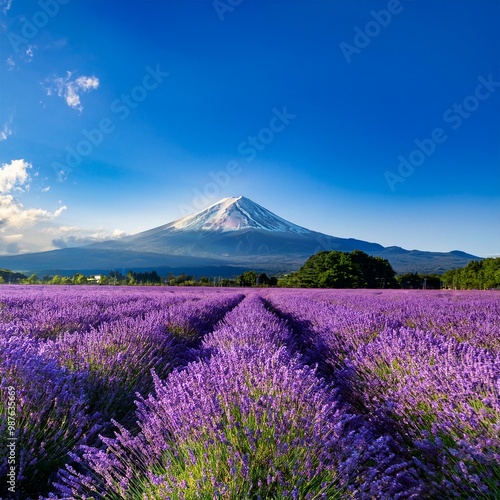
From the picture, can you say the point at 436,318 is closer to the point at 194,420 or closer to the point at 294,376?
the point at 294,376

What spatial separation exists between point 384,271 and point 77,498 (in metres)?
58.0

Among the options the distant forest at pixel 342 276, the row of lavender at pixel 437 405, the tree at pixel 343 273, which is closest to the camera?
the row of lavender at pixel 437 405

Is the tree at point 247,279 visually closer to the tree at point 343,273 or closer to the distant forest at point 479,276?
the tree at point 343,273

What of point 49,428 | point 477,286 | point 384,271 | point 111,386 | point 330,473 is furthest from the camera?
point 384,271

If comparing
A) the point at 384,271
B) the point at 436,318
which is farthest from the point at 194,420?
the point at 384,271

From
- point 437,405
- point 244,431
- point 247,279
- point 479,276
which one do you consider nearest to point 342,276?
point 247,279

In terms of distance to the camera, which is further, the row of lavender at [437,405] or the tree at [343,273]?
the tree at [343,273]

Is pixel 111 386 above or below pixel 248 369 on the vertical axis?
below

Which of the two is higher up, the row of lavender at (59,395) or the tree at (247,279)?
the row of lavender at (59,395)

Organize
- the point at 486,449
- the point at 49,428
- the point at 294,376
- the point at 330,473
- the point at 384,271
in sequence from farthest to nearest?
1. the point at 384,271
2. the point at 294,376
3. the point at 49,428
4. the point at 486,449
5. the point at 330,473

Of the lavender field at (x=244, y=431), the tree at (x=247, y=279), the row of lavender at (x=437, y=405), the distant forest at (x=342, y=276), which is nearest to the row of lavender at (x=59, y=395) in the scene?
the lavender field at (x=244, y=431)

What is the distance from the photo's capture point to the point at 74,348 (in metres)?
2.89

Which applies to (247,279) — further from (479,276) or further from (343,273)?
(479,276)

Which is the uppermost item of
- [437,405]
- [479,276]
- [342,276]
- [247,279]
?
[437,405]
